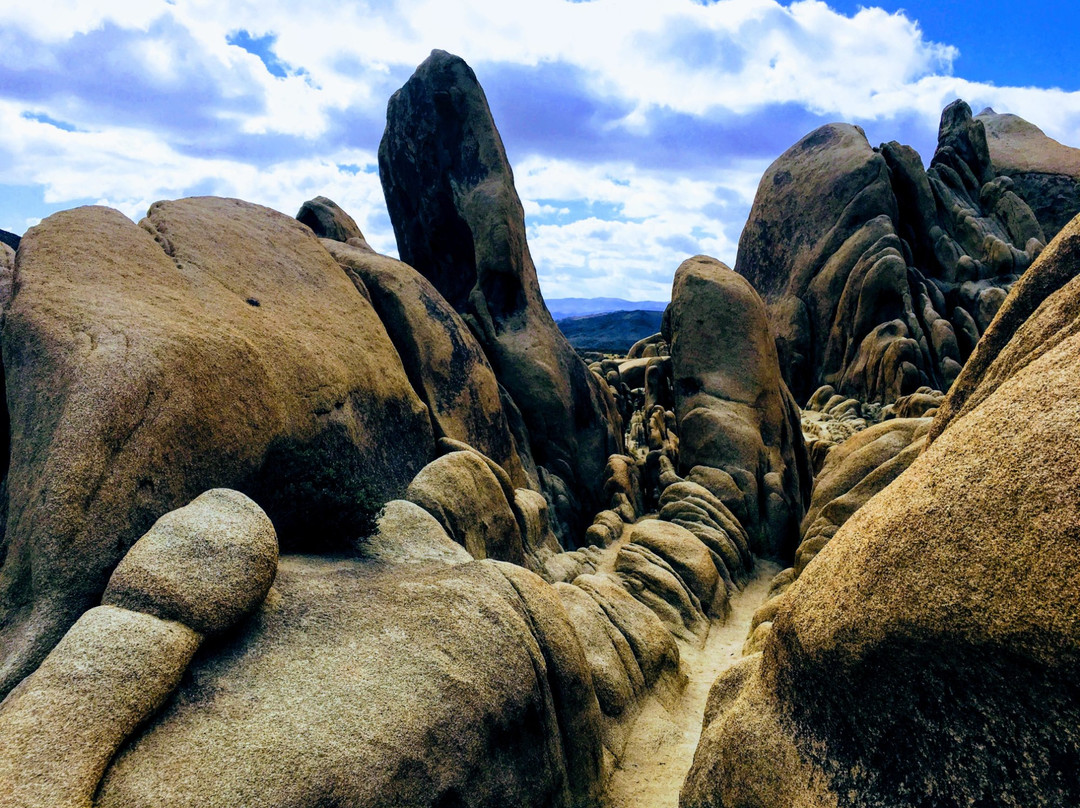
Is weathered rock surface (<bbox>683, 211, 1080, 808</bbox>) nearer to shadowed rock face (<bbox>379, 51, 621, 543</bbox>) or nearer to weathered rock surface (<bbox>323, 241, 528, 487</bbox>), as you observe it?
weathered rock surface (<bbox>323, 241, 528, 487</bbox>)

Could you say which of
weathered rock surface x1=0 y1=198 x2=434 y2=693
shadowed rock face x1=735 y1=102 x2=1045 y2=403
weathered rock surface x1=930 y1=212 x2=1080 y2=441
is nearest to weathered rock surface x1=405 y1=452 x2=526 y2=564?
weathered rock surface x1=0 y1=198 x2=434 y2=693

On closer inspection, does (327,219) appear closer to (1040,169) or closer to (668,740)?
(668,740)

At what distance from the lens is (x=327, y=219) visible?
73.8ft

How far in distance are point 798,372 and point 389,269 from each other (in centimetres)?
3021

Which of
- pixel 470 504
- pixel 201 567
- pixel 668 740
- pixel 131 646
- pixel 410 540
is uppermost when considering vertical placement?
pixel 201 567

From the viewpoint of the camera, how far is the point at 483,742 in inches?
321

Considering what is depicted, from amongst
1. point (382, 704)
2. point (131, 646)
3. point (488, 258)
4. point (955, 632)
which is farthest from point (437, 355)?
point (955, 632)

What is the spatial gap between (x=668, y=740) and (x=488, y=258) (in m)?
15.9

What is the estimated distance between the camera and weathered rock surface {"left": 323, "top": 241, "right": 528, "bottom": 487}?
17.1 m

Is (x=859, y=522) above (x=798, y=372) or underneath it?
above

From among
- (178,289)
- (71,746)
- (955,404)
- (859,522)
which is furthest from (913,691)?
(178,289)

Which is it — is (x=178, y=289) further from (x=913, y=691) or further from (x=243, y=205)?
(x=913, y=691)

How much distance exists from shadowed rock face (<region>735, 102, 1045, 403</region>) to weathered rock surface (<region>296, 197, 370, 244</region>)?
26367 mm

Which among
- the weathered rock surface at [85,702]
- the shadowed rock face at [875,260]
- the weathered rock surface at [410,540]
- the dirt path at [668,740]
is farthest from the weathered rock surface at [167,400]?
the shadowed rock face at [875,260]
